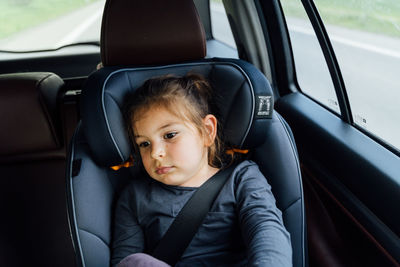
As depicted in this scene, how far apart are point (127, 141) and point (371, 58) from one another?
197cm

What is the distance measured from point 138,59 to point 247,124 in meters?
0.53

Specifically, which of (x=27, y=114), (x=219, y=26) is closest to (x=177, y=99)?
(x=27, y=114)

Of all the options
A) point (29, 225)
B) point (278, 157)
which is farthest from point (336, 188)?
point (29, 225)

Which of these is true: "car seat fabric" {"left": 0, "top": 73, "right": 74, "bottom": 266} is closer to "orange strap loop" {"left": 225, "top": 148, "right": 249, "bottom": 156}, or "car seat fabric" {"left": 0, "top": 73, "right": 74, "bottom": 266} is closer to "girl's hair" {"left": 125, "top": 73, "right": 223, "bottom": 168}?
"girl's hair" {"left": 125, "top": 73, "right": 223, "bottom": 168}

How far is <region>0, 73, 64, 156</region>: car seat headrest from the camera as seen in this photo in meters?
1.55

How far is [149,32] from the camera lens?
1.38m

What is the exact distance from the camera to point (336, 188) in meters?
1.49

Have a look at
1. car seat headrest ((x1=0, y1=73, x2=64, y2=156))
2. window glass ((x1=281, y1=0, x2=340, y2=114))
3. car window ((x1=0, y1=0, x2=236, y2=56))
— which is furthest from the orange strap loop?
car window ((x1=0, y1=0, x2=236, y2=56))

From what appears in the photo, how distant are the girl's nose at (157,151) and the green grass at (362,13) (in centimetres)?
112

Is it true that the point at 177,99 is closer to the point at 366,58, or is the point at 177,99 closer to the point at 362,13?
the point at 362,13

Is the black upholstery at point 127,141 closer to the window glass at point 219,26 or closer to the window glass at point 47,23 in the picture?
the window glass at point 47,23

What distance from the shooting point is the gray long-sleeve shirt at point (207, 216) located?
1207mm

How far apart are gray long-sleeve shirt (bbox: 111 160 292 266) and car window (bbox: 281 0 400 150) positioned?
64cm

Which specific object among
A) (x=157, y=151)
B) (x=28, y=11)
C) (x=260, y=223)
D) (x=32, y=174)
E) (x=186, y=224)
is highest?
(x=28, y=11)
